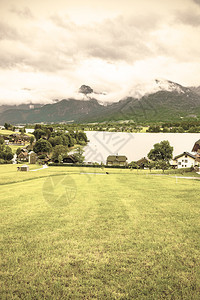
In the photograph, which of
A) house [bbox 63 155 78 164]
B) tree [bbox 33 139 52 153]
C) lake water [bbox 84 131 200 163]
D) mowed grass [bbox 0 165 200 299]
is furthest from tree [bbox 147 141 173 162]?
tree [bbox 33 139 52 153]

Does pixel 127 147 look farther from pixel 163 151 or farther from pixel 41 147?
pixel 41 147

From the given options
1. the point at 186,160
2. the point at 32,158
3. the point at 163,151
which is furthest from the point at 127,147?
the point at 32,158

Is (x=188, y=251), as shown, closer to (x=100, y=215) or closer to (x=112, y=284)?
(x=112, y=284)

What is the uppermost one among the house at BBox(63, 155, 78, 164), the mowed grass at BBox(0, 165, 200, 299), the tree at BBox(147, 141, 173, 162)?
the tree at BBox(147, 141, 173, 162)

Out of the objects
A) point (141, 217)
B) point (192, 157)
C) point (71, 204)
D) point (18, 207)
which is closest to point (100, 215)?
point (141, 217)

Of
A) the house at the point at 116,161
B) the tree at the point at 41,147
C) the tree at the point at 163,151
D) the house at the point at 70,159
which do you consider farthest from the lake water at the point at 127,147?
the tree at the point at 163,151

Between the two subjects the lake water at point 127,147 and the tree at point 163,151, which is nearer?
the tree at point 163,151

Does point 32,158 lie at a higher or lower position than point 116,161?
higher

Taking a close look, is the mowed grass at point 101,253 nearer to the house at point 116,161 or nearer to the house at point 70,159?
the house at point 70,159

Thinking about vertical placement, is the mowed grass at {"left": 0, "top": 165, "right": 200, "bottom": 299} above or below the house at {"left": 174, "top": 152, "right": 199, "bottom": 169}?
below

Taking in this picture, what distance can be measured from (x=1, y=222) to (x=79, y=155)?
67384mm

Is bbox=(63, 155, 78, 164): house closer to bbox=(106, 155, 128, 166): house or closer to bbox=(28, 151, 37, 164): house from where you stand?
bbox=(28, 151, 37, 164): house

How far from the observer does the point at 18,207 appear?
1527 cm

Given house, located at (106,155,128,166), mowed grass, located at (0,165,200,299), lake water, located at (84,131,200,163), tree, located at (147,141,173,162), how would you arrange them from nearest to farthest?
mowed grass, located at (0,165,200,299), tree, located at (147,141,173,162), house, located at (106,155,128,166), lake water, located at (84,131,200,163)
